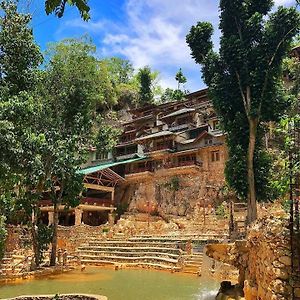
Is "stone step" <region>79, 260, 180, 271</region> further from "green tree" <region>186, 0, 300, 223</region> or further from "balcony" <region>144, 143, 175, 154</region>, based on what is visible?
"balcony" <region>144, 143, 175, 154</region>

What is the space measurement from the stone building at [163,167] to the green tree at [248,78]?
602 inches

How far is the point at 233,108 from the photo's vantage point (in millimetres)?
19219

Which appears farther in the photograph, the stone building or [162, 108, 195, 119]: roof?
[162, 108, 195, 119]: roof

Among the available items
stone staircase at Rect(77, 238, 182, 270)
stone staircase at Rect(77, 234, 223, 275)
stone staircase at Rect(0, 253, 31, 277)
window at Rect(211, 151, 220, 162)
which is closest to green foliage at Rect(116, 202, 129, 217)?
stone staircase at Rect(77, 234, 223, 275)

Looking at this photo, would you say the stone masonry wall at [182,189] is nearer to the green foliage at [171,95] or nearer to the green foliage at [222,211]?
the green foliage at [222,211]

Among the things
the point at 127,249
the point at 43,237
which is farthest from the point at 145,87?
the point at 43,237

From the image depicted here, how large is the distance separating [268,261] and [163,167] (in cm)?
3369

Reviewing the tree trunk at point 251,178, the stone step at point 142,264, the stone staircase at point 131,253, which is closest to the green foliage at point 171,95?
the stone staircase at point 131,253

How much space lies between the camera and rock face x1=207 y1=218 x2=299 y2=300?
6.44 metres

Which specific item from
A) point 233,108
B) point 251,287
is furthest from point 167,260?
point 251,287

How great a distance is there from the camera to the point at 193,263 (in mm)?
21766

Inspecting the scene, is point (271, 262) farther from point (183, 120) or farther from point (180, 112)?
point (183, 120)

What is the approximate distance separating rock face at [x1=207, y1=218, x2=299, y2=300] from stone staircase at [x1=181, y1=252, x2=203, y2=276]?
1006 cm

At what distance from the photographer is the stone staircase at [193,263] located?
20.7 m
